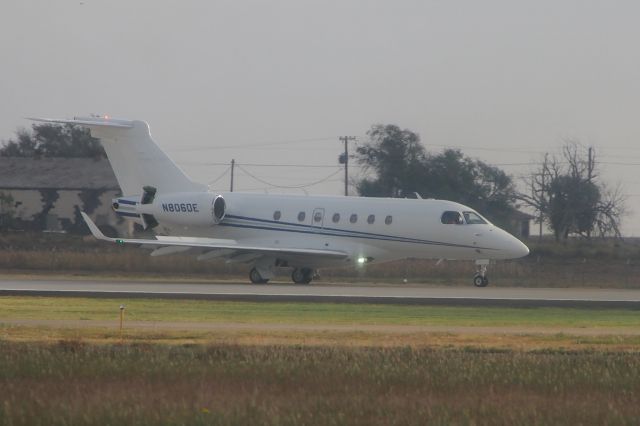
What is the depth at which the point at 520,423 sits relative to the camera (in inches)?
520

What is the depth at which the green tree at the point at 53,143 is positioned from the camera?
3788 inches

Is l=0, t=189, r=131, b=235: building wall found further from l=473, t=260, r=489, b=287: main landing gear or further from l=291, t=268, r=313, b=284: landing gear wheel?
l=473, t=260, r=489, b=287: main landing gear

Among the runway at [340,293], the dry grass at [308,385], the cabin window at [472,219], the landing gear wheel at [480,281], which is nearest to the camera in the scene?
the dry grass at [308,385]

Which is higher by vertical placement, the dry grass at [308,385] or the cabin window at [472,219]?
the cabin window at [472,219]

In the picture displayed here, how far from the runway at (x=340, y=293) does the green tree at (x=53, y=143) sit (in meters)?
55.8

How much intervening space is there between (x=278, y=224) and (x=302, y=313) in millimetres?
15928

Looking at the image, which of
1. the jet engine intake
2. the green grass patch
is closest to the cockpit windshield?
the jet engine intake

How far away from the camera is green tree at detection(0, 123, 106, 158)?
96.2 meters


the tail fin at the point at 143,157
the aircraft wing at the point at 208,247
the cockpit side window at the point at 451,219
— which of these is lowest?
the aircraft wing at the point at 208,247

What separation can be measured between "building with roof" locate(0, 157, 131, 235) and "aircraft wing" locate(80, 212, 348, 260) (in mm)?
33951

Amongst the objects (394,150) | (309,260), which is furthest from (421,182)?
(309,260)

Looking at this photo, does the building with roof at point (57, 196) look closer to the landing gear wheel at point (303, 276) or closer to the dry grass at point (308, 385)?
the landing gear wheel at point (303, 276)

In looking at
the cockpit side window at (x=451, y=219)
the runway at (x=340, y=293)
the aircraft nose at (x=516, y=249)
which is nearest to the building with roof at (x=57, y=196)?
the runway at (x=340, y=293)

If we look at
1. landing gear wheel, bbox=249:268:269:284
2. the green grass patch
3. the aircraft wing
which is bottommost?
the green grass patch
